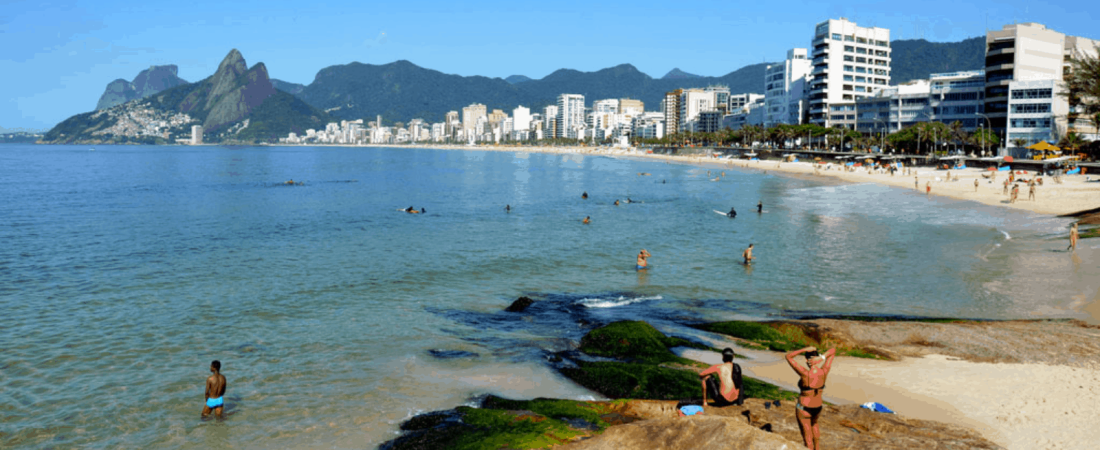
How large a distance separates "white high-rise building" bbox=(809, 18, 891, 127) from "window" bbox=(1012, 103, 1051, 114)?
4604 cm

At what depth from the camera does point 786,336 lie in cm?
1695

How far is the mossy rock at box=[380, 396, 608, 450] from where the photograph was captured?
34.7 ft

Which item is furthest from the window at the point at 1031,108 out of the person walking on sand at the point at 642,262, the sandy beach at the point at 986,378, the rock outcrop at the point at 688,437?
the rock outcrop at the point at 688,437

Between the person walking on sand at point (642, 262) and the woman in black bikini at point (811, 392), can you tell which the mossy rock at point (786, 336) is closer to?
the woman in black bikini at point (811, 392)

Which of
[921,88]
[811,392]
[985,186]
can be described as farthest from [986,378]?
[921,88]

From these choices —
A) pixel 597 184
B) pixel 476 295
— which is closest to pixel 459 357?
pixel 476 295

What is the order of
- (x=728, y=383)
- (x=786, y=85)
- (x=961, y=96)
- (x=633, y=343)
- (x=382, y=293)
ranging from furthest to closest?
(x=786, y=85) < (x=961, y=96) < (x=382, y=293) < (x=633, y=343) < (x=728, y=383)

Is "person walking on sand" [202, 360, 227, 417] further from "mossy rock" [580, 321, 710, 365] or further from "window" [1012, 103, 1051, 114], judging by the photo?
"window" [1012, 103, 1051, 114]

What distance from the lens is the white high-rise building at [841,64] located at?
141000mm

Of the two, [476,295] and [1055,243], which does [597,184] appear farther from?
[476,295]

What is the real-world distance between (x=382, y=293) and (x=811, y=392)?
1752 centimetres

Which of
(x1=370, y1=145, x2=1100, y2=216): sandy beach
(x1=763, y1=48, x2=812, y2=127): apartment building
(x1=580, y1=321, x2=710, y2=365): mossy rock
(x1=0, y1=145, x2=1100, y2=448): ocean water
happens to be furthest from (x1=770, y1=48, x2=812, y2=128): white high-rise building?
(x1=580, y1=321, x2=710, y2=365): mossy rock

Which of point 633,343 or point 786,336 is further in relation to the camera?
point 786,336

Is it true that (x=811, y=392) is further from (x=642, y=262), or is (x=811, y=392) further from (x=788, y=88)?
(x=788, y=88)
